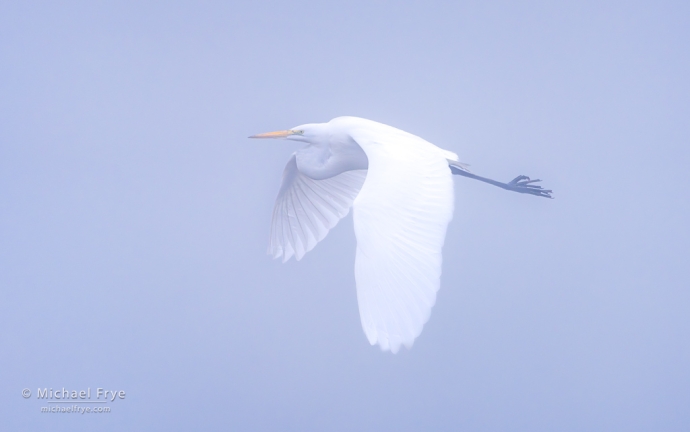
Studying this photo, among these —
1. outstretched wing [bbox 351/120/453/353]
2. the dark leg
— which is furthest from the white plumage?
the dark leg

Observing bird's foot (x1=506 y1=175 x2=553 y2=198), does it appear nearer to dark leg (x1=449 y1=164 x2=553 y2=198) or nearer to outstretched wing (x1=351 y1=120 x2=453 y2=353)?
dark leg (x1=449 y1=164 x2=553 y2=198)

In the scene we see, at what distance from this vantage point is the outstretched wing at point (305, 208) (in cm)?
307

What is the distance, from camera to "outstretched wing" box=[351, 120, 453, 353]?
5.32 ft

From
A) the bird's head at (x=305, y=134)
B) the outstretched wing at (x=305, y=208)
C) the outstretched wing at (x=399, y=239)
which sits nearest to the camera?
the outstretched wing at (x=399, y=239)

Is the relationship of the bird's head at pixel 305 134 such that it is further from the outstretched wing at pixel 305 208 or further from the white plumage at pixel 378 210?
the outstretched wing at pixel 305 208

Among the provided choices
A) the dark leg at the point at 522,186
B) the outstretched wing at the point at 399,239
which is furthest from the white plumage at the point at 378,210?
the dark leg at the point at 522,186

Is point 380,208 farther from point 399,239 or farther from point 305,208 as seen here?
point 305,208

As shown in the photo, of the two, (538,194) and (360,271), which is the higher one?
(538,194)

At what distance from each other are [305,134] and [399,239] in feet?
3.72

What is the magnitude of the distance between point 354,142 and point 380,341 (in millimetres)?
1295

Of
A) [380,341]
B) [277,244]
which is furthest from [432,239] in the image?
[277,244]

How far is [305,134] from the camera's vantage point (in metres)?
2.86

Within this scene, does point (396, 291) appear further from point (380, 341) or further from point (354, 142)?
point (354, 142)

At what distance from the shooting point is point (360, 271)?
176cm
